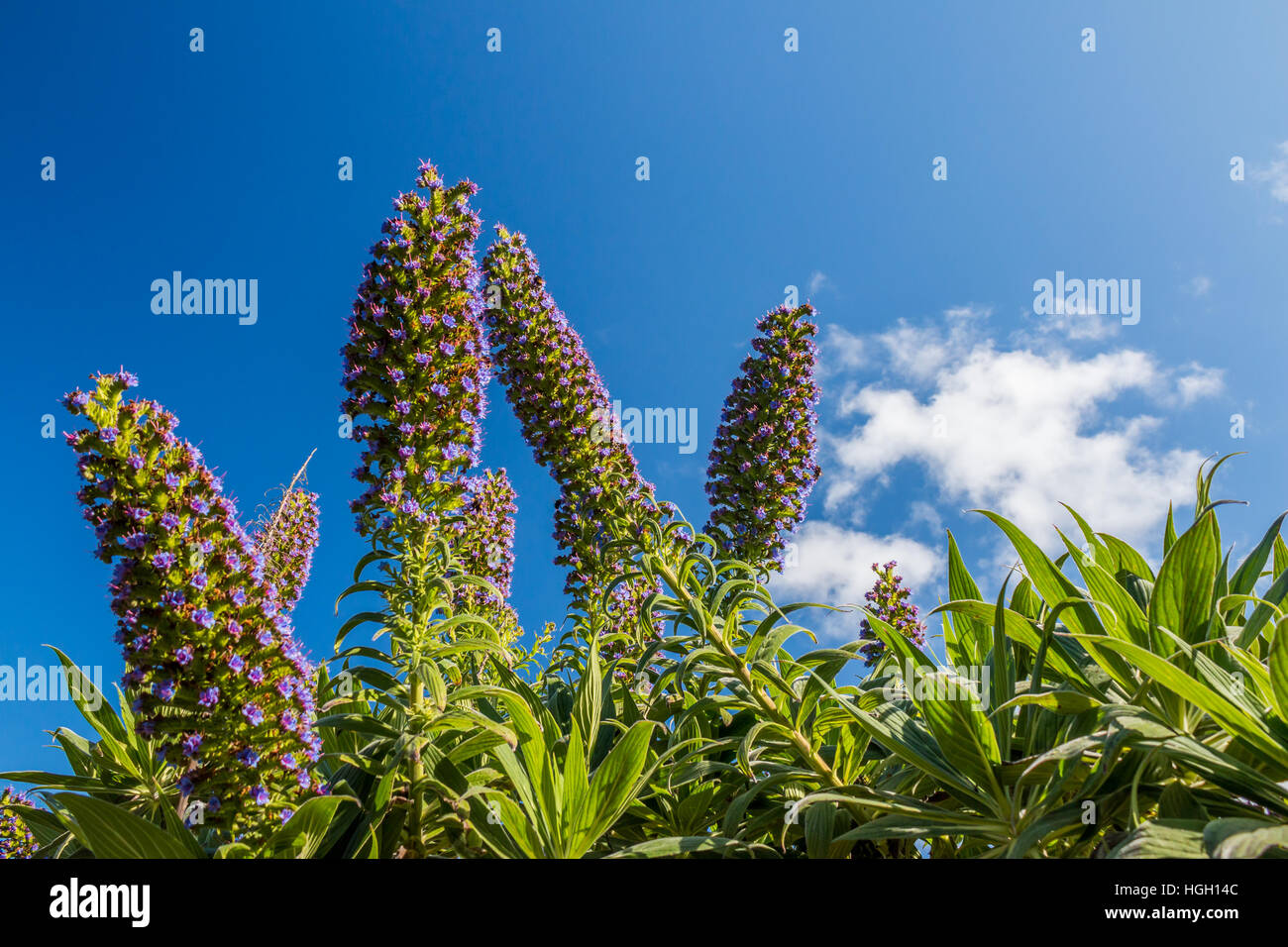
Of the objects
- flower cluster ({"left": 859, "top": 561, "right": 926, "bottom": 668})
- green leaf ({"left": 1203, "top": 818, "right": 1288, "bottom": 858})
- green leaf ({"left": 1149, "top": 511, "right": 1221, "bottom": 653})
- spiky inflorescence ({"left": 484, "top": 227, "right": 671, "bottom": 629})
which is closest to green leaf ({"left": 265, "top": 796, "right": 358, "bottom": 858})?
green leaf ({"left": 1203, "top": 818, "right": 1288, "bottom": 858})

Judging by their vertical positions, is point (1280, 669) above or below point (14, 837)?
above

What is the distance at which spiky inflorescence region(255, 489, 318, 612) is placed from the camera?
14.2ft

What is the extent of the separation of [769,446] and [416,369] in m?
2.89

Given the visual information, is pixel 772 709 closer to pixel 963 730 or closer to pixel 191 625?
pixel 963 730

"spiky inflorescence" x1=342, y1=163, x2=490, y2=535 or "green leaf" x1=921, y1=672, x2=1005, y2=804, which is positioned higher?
"spiky inflorescence" x1=342, y1=163, x2=490, y2=535

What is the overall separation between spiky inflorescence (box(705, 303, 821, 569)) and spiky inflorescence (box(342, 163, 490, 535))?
242 cm

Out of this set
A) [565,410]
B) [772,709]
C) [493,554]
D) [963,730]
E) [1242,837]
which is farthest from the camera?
[493,554]

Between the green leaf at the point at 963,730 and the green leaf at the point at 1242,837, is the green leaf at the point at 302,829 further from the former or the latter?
the green leaf at the point at 1242,837

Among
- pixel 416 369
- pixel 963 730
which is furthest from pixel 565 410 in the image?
pixel 963 730

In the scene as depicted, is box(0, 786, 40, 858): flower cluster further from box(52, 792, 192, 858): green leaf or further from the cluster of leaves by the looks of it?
box(52, 792, 192, 858): green leaf

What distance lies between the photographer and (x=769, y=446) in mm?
5141
